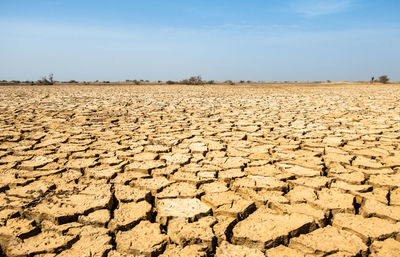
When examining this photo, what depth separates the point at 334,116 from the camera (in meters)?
4.70

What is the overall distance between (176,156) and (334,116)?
130 inches

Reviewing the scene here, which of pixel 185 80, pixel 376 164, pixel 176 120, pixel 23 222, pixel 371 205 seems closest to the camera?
pixel 23 222

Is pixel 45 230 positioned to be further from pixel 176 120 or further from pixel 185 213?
pixel 176 120

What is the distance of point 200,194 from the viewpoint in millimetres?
1701

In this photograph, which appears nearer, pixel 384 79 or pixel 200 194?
pixel 200 194

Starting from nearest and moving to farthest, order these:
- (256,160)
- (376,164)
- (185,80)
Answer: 1. (376,164)
2. (256,160)
3. (185,80)

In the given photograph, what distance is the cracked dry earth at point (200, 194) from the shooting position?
125 centimetres

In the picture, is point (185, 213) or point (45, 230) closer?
point (45, 230)

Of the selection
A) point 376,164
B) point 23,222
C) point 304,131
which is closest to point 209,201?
point 23,222

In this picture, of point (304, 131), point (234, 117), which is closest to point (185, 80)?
point (234, 117)

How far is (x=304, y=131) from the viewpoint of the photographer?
3.42 metres

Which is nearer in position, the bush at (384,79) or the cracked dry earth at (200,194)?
the cracked dry earth at (200,194)

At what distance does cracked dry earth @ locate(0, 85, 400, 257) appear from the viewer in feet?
4.09

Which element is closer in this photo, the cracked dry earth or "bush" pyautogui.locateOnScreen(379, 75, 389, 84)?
the cracked dry earth
